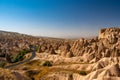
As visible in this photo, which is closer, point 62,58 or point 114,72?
point 114,72

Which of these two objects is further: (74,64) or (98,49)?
(98,49)

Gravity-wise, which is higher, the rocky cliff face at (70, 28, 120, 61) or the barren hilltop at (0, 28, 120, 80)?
the rocky cliff face at (70, 28, 120, 61)

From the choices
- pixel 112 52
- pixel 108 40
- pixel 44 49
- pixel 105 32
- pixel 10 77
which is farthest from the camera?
pixel 105 32

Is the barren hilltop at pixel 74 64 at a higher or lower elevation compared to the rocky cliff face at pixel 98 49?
lower

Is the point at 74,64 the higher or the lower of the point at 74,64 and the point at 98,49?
the lower

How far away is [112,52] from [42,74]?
140 ft

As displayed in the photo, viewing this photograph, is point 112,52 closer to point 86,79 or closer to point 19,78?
point 86,79

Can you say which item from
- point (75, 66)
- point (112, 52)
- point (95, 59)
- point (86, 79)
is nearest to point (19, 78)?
point (86, 79)

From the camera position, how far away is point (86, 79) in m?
56.7

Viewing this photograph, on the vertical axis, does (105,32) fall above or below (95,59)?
above

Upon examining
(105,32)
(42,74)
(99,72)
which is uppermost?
(105,32)

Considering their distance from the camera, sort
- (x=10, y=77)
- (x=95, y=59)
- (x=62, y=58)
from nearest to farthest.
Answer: (x=10, y=77) → (x=95, y=59) → (x=62, y=58)

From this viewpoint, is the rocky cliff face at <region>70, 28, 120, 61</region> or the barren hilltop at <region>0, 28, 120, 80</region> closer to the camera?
the barren hilltop at <region>0, 28, 120, 80</region>

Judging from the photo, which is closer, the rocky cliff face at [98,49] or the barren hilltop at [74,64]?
the barren hilltop at [74,64]
